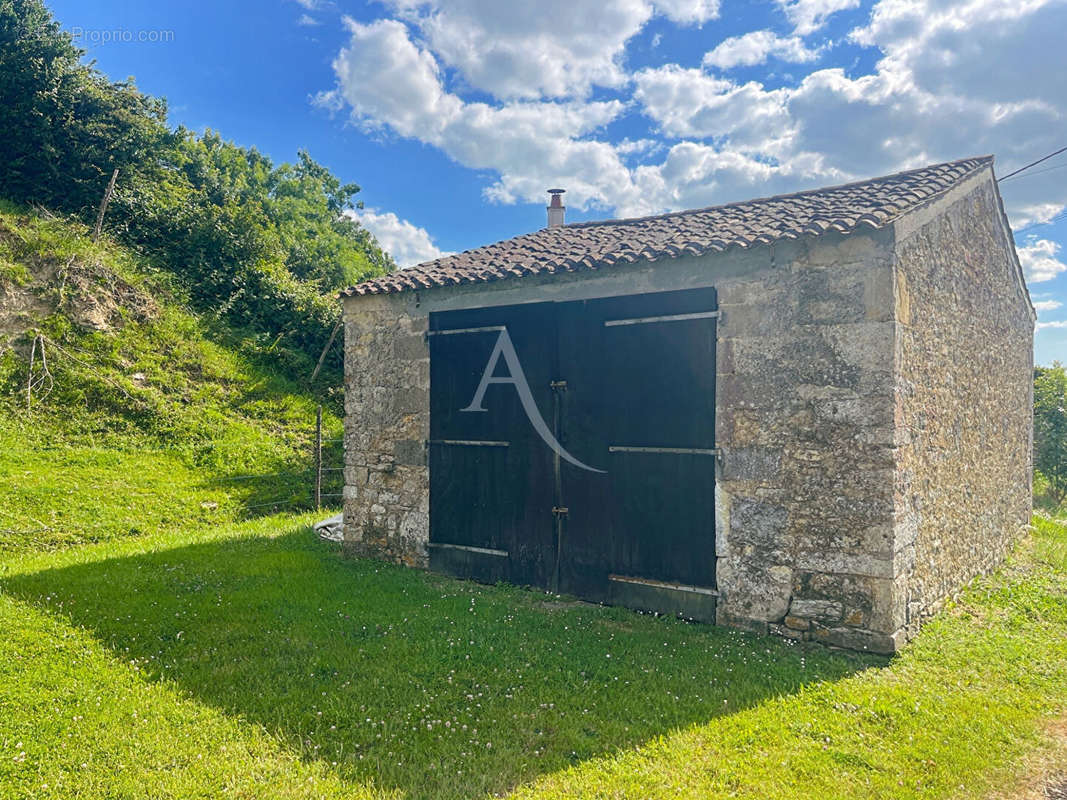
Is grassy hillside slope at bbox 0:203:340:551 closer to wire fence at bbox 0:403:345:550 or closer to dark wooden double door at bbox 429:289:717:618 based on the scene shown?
wire fence at bbox 0:403:345:550

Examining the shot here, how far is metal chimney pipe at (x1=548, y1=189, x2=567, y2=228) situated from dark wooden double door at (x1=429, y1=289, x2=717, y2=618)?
3929 millimetres

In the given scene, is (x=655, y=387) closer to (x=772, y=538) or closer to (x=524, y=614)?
(x=772, y=538)

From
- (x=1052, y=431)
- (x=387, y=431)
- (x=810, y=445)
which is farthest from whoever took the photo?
(x=1052, y=431)

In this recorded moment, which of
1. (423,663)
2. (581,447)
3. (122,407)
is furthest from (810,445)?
(122,407)

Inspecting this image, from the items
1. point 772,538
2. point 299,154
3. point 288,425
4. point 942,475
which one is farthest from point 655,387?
point 299,154

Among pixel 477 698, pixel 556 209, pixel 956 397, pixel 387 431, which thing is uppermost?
pixel 556 209

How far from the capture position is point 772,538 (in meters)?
5.62

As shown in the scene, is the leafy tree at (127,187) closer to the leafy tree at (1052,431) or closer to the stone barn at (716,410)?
the stone barn at (716,410)

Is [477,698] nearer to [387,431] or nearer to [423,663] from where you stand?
[423,663]

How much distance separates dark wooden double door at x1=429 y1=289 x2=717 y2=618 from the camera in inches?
239

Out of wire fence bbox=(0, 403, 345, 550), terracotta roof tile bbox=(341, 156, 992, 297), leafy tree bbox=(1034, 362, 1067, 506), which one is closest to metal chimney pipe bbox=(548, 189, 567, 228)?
terracotta roof tile bbox=(341, 156, 992, 297)

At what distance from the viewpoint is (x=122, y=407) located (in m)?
12.5

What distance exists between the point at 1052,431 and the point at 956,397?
39.4ft

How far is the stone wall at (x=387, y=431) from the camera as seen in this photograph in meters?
7.90
